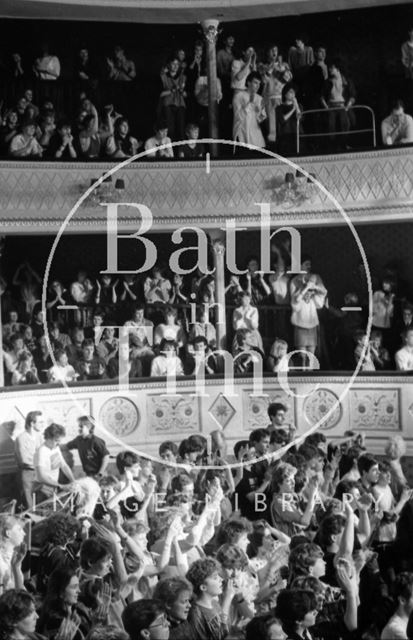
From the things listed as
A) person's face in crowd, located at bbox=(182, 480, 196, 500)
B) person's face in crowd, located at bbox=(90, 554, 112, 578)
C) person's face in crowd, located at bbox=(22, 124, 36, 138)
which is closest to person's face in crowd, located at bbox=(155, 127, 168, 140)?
person's face in crowd, located at bbox=(22, 124, 36, 138)

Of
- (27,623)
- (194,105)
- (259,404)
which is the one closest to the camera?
(27,623)

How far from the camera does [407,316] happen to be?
873 inches

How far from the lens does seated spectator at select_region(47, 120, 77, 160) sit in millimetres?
23172

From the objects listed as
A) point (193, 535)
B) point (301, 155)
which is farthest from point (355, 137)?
point (193, 535)

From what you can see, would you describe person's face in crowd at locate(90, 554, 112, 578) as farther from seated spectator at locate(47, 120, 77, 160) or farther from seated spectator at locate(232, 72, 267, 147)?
seated spectator at locate(232, 72, 267, 147)

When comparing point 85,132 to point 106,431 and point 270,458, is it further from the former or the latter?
point 270,458

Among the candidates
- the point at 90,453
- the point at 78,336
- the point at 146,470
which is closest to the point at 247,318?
the point at 78,336

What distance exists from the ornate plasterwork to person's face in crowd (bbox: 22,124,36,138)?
55cm

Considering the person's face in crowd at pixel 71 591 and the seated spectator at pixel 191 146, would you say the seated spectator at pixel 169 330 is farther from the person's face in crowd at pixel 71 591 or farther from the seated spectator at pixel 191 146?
the person's face in crowd at pixel 71 591

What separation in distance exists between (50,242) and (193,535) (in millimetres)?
12496

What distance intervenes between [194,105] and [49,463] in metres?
10.0

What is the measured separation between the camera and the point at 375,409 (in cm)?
2261

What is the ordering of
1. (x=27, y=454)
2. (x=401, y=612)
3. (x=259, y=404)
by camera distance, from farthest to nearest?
(x=259, y=404) → (x=27, y=454) → (x=401, y=612)

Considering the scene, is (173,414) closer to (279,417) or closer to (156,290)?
(156,290)
